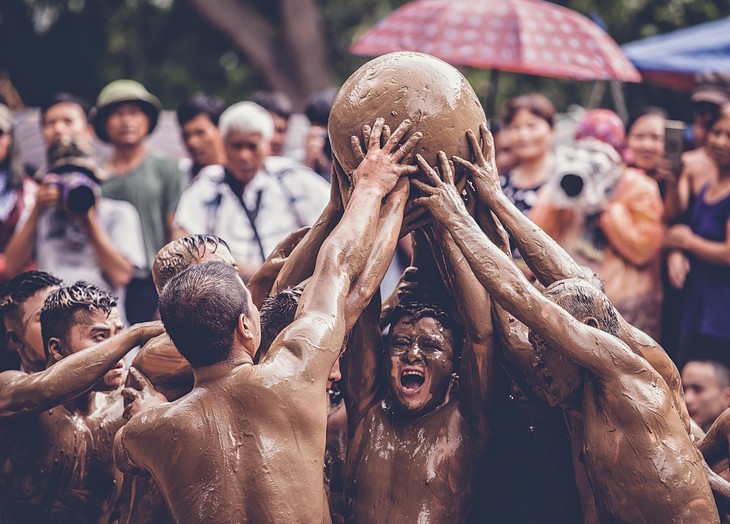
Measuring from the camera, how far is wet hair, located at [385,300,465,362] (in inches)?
171

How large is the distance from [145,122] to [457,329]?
417cm

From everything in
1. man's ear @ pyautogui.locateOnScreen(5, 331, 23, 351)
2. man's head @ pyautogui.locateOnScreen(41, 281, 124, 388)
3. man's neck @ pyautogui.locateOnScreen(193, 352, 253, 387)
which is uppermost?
man's neck @ pyautogui.locateOnScreen(193, 352, 253, 387)

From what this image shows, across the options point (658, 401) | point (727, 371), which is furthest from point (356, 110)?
point (727, 371)

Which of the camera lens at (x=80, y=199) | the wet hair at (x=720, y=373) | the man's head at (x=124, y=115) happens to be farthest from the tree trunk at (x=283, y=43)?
the wet hair at (x=720, y=373)

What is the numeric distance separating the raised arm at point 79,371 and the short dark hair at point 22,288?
2.46 ft

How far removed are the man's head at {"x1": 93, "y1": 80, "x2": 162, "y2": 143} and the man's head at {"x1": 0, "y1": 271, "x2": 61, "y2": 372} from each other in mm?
2785

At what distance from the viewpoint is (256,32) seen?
14508 millimetres

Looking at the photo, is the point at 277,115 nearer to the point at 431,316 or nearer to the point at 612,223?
the point at 612,223

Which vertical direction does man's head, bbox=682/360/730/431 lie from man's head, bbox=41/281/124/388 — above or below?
below

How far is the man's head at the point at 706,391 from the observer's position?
229 inches

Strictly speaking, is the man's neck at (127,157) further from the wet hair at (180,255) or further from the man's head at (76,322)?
the wet hair at (180,255)

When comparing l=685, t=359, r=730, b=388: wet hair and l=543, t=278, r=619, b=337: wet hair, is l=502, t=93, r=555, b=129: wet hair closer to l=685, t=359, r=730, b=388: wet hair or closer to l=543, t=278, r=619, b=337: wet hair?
l=685, t=359, r=730, b=388: wet hair

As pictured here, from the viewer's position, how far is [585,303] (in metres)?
3.92

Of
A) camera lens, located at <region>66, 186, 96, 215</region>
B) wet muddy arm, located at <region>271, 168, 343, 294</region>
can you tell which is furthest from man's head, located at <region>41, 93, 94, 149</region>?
wet muddy arm, located at <region>271, 168, 343, 294</region>
